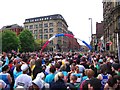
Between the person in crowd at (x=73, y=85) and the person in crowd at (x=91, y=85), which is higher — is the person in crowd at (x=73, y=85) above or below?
below

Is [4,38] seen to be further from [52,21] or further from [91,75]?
[91,75]

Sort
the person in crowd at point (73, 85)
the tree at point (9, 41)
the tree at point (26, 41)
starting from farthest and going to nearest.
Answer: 1. the tree at point (26, 41)
2. the tree at point (9, 41)
3. the person in crowd at point (73, 85)

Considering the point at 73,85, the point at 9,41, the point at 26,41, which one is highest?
the point at 26,41

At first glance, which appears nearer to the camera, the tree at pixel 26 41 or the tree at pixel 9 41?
the tree at pixel 9 41

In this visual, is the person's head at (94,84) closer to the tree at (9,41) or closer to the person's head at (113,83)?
the person's head at (113,83)

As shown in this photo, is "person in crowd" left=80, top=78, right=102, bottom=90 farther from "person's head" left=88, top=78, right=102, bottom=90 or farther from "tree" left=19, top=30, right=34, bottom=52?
"tree" left=19, top=30, right=34, bottom=52

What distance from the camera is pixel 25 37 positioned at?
4082 inches

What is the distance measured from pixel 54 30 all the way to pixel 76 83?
13604 cm

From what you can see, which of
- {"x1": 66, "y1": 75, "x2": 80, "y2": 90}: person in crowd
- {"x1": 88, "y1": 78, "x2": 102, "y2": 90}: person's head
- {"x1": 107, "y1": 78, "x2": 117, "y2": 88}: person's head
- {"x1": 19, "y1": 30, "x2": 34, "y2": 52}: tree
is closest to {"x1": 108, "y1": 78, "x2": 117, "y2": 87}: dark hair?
{"x1": 107, "y1": 78, "x2": 117, "y2": 88}: person's head

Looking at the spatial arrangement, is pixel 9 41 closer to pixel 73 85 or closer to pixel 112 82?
pixel 73 85

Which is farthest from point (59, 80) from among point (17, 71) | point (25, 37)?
point (25, 37)

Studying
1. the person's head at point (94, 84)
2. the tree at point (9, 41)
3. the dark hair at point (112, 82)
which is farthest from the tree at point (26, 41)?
the dark hair at point (112, 82)

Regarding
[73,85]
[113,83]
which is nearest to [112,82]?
[113,83]

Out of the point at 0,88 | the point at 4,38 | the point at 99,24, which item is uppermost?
the point at 99,24
